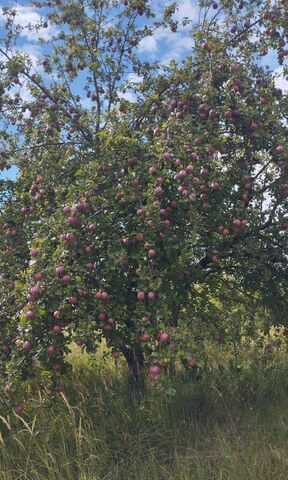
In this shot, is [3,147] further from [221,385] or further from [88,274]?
[221,385]

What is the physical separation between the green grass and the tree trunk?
96 mm

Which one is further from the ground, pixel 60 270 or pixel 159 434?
pixel 60 270

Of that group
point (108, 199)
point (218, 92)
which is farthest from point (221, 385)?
point (218, 92)

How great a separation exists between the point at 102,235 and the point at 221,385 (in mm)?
1888

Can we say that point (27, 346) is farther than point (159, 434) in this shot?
No

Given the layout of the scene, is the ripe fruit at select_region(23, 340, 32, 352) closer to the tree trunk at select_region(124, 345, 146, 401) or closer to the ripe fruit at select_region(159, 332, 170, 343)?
the ripe fruit at select_region(159, 332, 170, 343)

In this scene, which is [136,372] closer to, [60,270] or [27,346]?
[27,346]

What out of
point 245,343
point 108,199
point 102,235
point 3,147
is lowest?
point 245,343

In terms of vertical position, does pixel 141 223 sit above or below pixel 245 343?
above

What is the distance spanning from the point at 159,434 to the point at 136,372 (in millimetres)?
1080

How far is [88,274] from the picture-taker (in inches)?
166

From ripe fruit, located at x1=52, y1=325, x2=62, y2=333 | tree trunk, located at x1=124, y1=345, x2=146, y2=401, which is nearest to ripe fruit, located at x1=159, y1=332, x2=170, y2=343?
ripe fruit, located at x1=52, y1=325, x2=62, y2=333

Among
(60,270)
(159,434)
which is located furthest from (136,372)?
(60,270)

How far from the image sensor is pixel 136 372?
5.22 m
